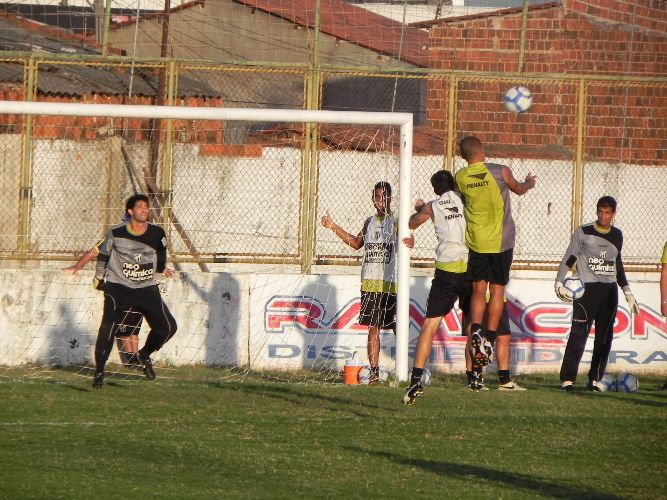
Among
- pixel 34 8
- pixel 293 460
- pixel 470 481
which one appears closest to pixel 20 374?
pixel 293 460

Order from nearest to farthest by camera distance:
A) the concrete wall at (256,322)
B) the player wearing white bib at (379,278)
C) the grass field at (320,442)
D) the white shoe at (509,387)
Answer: the grass field at (320,442)
the white shoe at (509,387)
the player wearing white bib at (379,278)
the concrete wall at (256,322)

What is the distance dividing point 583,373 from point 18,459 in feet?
27.5

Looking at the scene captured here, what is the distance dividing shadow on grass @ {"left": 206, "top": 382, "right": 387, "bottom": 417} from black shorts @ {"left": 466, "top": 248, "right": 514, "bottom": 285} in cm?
149

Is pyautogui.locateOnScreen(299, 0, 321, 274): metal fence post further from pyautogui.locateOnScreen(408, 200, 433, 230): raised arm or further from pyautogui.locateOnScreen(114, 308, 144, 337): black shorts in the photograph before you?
pyautogui.locateOnScreen(408, 200, 433, 230): raised arm

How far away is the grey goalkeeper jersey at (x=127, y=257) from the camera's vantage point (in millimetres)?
12188

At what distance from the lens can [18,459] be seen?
809 cm

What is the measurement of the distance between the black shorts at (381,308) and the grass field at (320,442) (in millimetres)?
1018

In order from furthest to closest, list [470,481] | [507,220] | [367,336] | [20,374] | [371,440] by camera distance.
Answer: [367,336] → [20,374] → [507,220] → [371,440] → [470,481]

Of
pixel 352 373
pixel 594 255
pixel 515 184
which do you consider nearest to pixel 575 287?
pixel 594 255

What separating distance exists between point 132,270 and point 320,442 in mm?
3896

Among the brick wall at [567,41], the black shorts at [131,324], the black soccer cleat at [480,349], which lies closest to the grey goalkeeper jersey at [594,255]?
the black soccer cleat at [480,349]

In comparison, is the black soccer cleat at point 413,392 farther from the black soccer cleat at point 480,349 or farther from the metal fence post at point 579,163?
the metal fence post at point 579,163

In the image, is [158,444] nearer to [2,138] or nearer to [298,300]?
[298,300]

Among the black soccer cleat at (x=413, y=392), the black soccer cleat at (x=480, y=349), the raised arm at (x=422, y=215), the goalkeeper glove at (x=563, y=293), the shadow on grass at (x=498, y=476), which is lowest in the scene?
the shadow on grass at (x=498, y=476)
